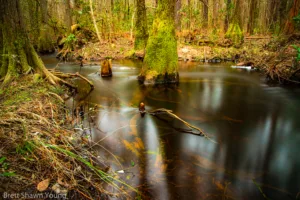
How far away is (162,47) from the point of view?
884cm

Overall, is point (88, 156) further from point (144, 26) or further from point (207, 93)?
point (144, 26)

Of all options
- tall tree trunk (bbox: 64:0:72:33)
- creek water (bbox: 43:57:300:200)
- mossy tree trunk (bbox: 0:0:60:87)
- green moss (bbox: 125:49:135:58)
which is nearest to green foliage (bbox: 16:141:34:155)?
creek water (bbox: 43:57:300:200)

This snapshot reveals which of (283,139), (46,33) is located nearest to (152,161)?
(283,139)

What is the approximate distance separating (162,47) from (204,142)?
17.4 ft

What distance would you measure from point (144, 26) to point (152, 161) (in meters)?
13.2

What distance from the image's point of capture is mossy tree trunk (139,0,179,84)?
875 cm

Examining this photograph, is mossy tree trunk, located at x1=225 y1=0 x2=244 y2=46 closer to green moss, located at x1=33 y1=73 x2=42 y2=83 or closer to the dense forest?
the dense forest

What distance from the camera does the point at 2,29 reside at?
20.2 feet

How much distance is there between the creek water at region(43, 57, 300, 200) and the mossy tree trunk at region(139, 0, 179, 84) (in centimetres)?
79

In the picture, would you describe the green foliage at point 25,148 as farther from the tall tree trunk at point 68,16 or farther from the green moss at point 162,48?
the tall tree trunk at point 68,16

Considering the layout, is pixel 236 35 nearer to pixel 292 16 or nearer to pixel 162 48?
pixel 292 16

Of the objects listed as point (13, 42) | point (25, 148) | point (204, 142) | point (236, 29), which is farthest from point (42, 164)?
point (236, 29)

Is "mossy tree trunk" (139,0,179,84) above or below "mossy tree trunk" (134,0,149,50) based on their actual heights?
below

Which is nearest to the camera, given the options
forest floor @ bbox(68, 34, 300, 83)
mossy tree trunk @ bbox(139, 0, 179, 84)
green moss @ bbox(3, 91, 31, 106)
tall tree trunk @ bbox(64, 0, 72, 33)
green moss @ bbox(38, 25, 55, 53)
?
green moss @ bbox(3, 91, 31, 106)
